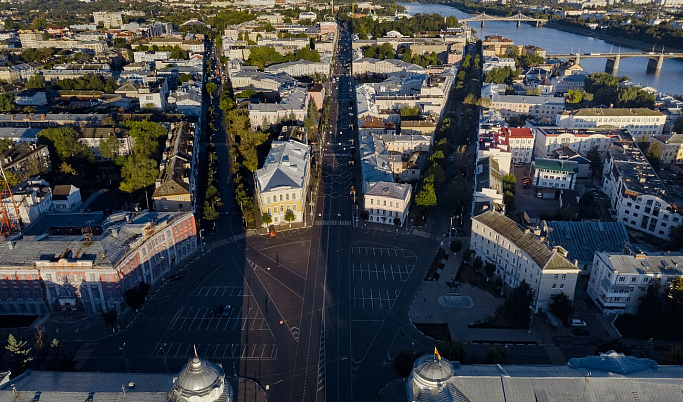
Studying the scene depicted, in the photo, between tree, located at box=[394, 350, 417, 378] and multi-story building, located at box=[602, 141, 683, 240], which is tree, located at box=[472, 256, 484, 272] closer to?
tree, located at box=[394, 350, 417, 378]

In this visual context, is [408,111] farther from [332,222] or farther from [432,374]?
[432,374]

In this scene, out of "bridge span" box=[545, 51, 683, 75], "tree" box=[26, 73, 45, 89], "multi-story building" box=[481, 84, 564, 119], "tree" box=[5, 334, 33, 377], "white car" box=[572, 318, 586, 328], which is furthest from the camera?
"bridge span" box=[545, 51, 683, 75]

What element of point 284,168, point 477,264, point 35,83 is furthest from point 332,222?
point 35,83

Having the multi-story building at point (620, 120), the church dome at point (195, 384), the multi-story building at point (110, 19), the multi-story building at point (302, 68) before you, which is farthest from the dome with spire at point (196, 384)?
the multi-story building at point (110, 19)

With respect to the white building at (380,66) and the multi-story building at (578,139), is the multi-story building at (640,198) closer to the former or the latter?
the multi-story building at (578,139)

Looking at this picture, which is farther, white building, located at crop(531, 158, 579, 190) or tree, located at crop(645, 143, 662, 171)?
tree, located at crop(645, 143, 662, 171)

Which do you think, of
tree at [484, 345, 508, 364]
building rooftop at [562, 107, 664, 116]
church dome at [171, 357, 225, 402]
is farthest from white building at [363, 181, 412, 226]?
building rooftop at [562, 107, 664, 116]
